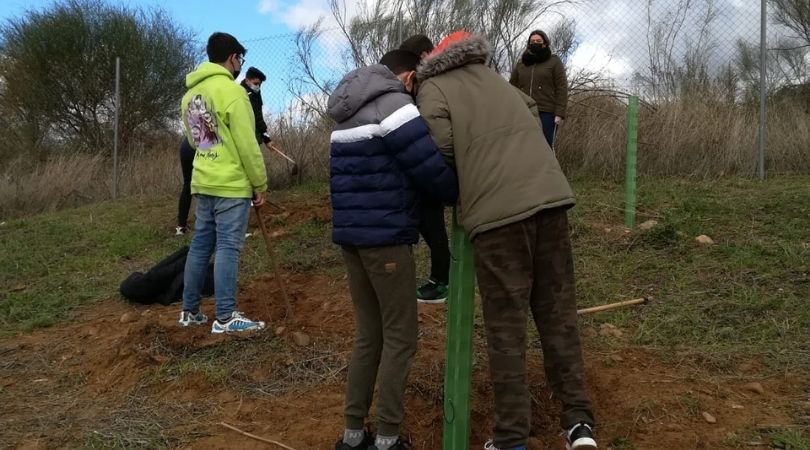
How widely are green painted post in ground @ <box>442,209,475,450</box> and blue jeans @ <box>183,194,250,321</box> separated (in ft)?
6.08

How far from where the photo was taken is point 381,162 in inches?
99.2

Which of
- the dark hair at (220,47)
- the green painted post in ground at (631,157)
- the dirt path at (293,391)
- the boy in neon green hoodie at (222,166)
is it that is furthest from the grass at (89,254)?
the green painted post in ground at (631,157)

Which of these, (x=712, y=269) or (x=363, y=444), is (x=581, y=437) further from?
(x=712, y=269)

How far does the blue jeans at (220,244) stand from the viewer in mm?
3996

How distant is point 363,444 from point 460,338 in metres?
0.65

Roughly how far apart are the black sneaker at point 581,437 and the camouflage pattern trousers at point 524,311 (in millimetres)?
24

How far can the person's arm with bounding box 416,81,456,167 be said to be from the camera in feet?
8.14

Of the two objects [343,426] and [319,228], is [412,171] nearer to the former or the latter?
[343,426]

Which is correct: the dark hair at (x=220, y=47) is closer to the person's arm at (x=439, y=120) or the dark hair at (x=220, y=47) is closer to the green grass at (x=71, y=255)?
the person's arm at (x=439, y=120)

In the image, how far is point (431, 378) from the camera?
11.1 ft

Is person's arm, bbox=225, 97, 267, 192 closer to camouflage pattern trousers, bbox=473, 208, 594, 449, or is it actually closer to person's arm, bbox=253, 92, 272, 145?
camouflage pattern trousers, bbox=473, 208, 594, 449

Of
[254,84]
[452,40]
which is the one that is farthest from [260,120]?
[452,40]

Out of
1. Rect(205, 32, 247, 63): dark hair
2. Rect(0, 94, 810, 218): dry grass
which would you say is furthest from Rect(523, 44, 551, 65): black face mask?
Rect(205, 32, 247, 63): dark hair

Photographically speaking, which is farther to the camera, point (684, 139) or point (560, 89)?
point (684, 139)
